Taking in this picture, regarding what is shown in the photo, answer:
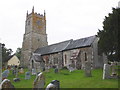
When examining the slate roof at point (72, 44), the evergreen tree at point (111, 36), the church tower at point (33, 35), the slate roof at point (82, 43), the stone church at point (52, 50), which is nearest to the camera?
the evergreen tree at point (111, 36)

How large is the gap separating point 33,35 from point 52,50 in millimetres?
10815

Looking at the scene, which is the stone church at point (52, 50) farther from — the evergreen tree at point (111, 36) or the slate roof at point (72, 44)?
the evergreen tree at point (111, 36)

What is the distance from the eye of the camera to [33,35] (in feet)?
153

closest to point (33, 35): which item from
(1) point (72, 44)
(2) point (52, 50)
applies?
(2) point (52, 50)

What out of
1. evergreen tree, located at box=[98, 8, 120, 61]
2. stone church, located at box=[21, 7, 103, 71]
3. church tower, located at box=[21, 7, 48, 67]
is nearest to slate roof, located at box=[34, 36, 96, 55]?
stone church, located at box=[21, 7, 103, 71]

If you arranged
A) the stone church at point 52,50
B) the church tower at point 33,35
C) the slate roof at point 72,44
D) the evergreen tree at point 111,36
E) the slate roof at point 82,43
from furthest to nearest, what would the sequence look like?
the church tower at point 33,35 < the slate roof at point 72,44 < the slate roof at point 82,43 < the stone church at point 52,50 < the evergreen tree at point 111,36

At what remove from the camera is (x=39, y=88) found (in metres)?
9.41

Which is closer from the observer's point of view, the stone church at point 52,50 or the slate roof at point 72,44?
the stone church at point 52,50

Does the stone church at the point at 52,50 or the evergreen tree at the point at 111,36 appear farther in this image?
the stone church at the point at 52,50

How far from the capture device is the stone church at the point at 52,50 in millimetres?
29938

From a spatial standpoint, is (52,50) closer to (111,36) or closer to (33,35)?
(33,35)

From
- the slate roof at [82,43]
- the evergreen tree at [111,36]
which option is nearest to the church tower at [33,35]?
the slate roof at [82,43]

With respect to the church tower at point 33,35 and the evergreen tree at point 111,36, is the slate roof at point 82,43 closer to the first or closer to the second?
the evergreen tree at point 111,36

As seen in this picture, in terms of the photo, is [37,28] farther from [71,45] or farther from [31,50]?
[71,45]
